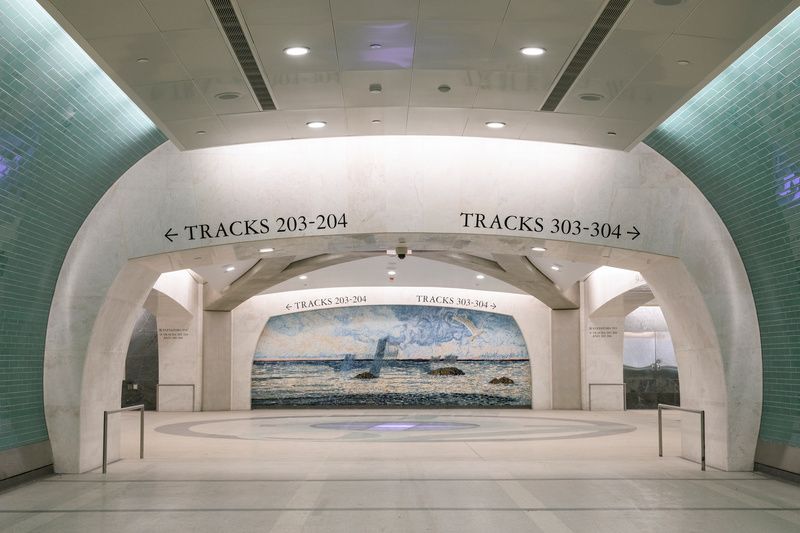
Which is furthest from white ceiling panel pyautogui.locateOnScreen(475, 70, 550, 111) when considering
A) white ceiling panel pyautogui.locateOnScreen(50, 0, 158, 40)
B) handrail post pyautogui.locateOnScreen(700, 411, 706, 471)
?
handrail post pyautogui.locateOnScreen(700, 411, 706, 471)

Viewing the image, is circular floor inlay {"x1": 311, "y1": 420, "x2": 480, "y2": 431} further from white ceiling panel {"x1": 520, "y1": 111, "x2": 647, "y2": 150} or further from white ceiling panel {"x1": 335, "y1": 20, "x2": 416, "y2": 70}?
white ceiling panel {"x1": 335, "y1": 20, "x2": 416, "y2": 70}

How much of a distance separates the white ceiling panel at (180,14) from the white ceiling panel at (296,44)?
0.39m

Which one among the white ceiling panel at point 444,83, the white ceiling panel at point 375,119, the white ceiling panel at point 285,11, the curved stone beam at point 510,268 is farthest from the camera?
the curved stone beam at point 510,268

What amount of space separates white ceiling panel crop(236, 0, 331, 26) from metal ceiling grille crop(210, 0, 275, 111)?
0.40ft

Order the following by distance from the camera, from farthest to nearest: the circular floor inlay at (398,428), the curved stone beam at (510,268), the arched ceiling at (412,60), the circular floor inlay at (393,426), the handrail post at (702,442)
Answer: the curved stone beam at (510,268) → the circular floor inlay at (393,426) → the circular floor inlay at (398,428) → the handrail post at (702,442) → the arched ceiling at (412,60)

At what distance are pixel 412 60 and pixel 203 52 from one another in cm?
180

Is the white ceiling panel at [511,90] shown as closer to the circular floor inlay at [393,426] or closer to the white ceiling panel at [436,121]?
the white ceiling panel at [436,121]

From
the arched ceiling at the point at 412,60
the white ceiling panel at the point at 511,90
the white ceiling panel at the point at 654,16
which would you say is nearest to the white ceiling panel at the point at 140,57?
the arched ceiling at the point at 412,60

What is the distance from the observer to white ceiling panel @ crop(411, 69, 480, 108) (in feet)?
25.7

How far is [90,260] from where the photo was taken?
10453mm

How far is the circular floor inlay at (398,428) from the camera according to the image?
50.3 feet

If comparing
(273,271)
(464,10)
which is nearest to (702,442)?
(464,10)

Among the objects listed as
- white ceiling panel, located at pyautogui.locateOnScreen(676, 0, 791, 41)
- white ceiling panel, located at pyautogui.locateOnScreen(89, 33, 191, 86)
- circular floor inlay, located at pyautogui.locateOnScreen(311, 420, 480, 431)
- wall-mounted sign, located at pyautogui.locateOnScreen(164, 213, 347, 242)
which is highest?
white ceiling panel, located at pyautogui.locateOnScreen(676, 0, 791, 41)

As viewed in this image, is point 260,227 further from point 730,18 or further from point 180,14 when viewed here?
point 730,18
